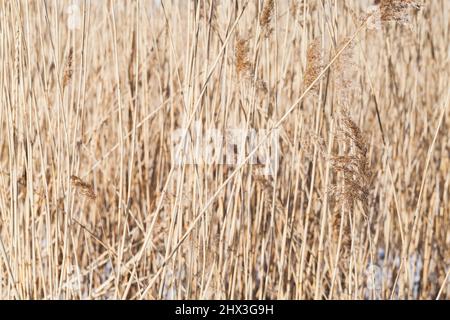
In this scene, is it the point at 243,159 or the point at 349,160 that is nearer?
the point at 349,160

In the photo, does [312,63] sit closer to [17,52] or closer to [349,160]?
[349,160]

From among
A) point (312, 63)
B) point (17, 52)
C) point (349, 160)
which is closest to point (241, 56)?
point (312, 63)

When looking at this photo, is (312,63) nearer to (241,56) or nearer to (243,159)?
(241,56)

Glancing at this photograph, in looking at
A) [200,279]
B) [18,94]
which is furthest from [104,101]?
[200,279]

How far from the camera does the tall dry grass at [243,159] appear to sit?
1.09 m

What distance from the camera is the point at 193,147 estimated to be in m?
1.15

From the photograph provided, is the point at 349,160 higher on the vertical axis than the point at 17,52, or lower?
lower

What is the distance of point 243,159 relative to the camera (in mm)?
1124

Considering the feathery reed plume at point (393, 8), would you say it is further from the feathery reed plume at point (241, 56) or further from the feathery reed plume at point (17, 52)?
the feathery reed plume at point (17, 52)

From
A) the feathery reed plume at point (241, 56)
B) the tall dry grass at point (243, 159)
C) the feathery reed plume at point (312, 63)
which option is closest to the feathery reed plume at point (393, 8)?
the tall dry grass at point (243, 159)

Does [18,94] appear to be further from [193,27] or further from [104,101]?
[104,101]

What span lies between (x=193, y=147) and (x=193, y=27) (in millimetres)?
221

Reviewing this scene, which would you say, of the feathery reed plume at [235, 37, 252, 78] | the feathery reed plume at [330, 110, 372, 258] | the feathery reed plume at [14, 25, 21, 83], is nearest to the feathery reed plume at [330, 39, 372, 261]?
the feathery reed plume at [330, 110, 372, 258]

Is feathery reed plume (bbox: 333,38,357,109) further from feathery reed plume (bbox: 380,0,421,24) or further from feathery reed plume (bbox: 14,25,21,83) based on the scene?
feathery reed plume (bbox: 14,25,21,83)
